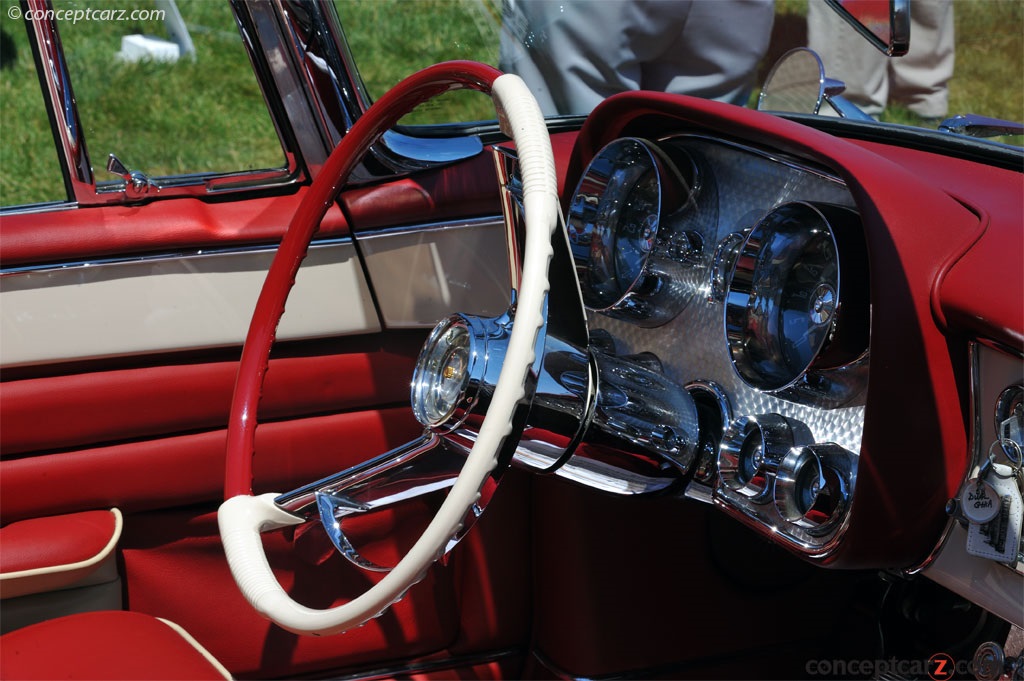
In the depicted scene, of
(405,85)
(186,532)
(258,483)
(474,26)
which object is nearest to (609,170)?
(405,85)

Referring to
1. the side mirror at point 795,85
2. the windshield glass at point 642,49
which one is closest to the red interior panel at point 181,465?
the windshield glass at point 642,49

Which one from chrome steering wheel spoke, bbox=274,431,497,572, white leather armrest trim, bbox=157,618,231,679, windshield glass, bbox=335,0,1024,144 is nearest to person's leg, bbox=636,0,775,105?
windshield glass, bbox=335,0,1024,144

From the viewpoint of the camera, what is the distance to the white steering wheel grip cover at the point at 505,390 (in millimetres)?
826

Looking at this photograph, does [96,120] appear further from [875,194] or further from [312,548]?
[875,194]

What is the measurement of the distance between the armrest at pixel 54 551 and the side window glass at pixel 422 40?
797 mm

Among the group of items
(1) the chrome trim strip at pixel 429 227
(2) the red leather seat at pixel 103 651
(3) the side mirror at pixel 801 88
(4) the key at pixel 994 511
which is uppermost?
(3) the side mirror at pixel 801 88

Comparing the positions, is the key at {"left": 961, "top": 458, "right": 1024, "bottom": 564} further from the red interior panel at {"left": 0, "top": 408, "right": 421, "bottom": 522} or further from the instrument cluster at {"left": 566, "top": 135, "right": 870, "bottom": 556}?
the red interior panel at {"left": 0, "top": 408, "right": 421, "bottom": 522}

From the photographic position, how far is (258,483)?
1.58 m

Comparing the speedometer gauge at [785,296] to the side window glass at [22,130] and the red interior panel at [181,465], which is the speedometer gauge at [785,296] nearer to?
the red interior panel at [181,465]

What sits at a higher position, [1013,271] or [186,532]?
[1013,271]

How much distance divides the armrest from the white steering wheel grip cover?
0.67 metres

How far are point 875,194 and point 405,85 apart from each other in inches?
21.6

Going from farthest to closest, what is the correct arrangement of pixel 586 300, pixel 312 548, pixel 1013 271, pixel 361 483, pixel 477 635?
pixel 477 635 < pixel 586 300 < pixel 312 548 < pixel 361 483 < pixel 1013 271

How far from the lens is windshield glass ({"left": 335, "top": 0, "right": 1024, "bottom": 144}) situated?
4.97 feet
